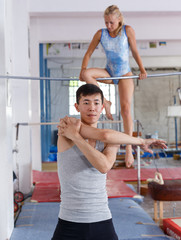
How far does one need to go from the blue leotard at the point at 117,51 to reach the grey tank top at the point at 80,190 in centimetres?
149

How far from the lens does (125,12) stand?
211 inches

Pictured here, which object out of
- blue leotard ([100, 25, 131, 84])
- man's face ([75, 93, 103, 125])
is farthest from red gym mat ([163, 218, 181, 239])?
man's face ([75, 93, 103, 125])

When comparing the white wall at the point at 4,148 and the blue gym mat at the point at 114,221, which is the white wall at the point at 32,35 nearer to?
the white wall at the point at 4,148

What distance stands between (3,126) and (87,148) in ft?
5.09

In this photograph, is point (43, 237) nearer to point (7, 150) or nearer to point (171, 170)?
point (7, 150)

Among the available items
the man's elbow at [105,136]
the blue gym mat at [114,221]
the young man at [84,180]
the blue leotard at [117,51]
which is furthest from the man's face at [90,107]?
the blue gym mat at [114,221]

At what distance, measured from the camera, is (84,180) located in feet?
5.00

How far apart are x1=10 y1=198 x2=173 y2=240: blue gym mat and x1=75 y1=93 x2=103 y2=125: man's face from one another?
6.06 feet

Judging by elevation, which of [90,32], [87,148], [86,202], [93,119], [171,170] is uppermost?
[90,32]

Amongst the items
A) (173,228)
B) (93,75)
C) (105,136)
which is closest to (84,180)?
(105,136)

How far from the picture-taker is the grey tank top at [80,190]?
1513mm

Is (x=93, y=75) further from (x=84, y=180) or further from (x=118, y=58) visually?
(x=84, y=180)

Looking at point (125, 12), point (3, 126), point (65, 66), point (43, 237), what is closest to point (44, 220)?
point (43, 237)

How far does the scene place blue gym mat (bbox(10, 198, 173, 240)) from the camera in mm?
3162
